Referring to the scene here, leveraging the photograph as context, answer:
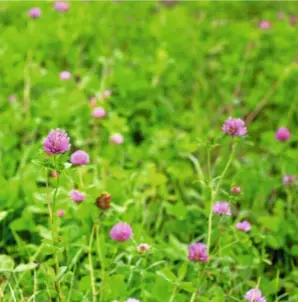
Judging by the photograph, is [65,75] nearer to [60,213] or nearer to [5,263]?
[60,213]

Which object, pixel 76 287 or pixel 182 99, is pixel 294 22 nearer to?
pixel 182 99

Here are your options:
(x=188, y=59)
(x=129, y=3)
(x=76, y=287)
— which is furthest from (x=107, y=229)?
(x=129, y=3)

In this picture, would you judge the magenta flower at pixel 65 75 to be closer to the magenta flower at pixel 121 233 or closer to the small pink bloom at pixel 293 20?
the magenta flower at pixel 121 233

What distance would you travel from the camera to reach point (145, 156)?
2229 mm

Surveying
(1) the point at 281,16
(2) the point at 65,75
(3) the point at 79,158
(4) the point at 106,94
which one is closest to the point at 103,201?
(3) the point at 79,158

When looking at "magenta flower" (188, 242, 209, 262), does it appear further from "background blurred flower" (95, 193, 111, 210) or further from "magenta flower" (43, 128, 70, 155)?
"magenta flower" (43, 128, 70, 155)

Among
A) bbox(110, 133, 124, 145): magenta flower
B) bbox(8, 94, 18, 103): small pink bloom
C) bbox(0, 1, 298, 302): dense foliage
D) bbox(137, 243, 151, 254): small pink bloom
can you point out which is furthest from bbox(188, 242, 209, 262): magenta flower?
bbox(8, 94, 18, 103): small pink bloom

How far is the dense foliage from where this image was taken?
1531 mm

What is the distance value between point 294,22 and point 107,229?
232 cm

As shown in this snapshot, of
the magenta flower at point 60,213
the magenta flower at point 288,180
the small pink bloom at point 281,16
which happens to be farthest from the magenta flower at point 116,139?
the small pink bloom at point 281,16

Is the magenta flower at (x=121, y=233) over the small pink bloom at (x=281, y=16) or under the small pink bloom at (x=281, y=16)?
under

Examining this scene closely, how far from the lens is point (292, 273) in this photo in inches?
67.7

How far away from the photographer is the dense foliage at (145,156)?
60.3 inches

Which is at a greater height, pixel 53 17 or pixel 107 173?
pixel 53 17
